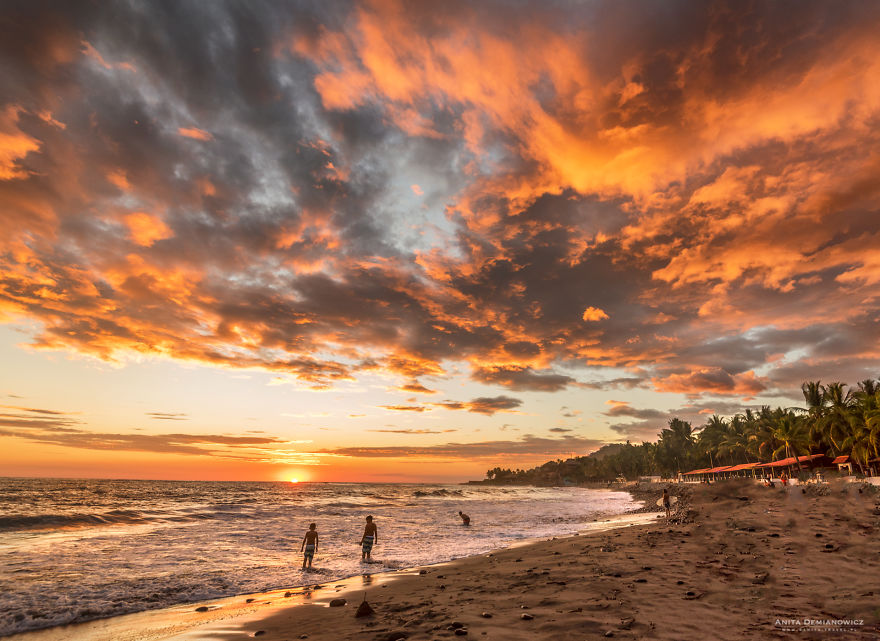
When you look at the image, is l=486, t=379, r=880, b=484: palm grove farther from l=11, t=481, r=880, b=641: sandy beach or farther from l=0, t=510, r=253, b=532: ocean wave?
l=0, t=510, r=253, b=532: ocean wave

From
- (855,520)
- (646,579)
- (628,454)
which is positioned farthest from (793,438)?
(628,454)

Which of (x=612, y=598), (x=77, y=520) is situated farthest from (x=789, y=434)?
(x=77, y=520)

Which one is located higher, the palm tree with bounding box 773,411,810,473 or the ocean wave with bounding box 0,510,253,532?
the palm tree with bounding box 773,411,810,473

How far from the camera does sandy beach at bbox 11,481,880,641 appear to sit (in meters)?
7.31

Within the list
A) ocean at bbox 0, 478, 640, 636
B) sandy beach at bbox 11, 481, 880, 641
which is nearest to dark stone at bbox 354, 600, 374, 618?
sandy beach at bbox 11, 481, 880, 641

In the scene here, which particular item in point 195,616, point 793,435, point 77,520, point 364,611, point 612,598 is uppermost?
point 793,435

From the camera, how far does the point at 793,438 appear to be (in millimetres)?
62906

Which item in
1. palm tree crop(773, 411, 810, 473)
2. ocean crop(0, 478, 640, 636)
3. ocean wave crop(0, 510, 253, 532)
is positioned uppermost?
palm tree crop(773, 411, 810, 473)

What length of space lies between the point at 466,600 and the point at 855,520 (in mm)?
17430

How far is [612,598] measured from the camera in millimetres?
8953

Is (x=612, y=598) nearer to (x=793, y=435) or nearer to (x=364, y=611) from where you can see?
(x=364, y=611)

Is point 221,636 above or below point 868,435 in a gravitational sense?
below

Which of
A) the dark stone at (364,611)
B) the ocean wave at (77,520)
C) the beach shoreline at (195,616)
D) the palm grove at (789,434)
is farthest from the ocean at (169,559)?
the palm grove at (789,434)

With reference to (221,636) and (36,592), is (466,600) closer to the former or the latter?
(221,636)
